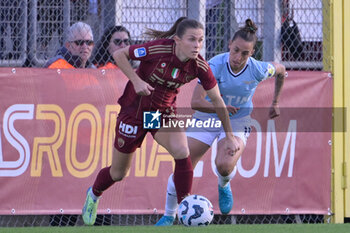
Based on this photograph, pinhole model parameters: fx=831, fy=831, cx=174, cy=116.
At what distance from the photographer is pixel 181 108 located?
8.05 metres

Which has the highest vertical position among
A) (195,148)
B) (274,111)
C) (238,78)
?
(238,78)

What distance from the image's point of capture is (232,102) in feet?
25.2

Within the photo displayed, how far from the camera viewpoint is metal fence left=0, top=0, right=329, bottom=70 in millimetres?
7969

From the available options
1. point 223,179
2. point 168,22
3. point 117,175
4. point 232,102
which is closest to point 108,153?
point 117,175

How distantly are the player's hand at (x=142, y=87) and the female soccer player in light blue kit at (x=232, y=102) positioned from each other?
37.6 inches

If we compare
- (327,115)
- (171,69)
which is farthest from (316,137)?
(171,69)

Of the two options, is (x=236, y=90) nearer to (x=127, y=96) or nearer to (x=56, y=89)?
(x=127, y=96)

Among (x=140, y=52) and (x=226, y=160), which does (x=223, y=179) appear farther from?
(x=140, y=52)

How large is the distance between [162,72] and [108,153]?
138 cm

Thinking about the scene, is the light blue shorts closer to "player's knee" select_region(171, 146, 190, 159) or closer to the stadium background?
"player's knee" select_region(171, 146, 190, 159)

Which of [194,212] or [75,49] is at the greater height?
[75,49]

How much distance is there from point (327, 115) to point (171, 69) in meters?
2.18

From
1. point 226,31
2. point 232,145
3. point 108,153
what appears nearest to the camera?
point 232,145

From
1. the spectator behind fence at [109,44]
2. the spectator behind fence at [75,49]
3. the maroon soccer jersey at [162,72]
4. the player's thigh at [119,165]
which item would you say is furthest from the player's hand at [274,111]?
the spectator behind fence at [75,49]
